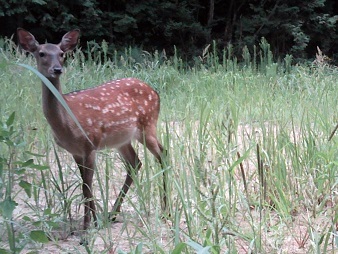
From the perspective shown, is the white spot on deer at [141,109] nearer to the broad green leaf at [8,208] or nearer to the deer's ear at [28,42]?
the deer's ear at [28,42]

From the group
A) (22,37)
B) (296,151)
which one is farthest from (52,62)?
(296,151)

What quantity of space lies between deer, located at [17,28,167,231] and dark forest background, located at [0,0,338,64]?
30.7 feet

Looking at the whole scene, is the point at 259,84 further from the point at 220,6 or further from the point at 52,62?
the point at 220,6

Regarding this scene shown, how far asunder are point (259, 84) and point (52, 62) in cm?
397

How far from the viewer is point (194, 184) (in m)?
2.26

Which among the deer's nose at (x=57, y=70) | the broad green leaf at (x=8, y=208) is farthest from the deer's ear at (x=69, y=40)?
the broad green leaf at (x=8, y=208)

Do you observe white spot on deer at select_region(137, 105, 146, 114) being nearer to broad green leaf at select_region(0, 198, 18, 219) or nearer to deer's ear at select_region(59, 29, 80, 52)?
deer's ear at select_region(59, 29, 80, 52)

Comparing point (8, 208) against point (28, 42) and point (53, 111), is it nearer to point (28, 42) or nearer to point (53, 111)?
point (53, 111)

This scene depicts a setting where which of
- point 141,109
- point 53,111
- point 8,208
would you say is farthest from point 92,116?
point 8,208

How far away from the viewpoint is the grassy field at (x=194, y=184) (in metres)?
2.25

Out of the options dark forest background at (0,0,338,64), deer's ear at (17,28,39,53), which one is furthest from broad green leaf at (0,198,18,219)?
dark forest background at (0,0,338,64)

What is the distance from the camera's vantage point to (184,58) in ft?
48.8

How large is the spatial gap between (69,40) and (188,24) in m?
11.8

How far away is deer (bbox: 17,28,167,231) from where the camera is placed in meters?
3.29
